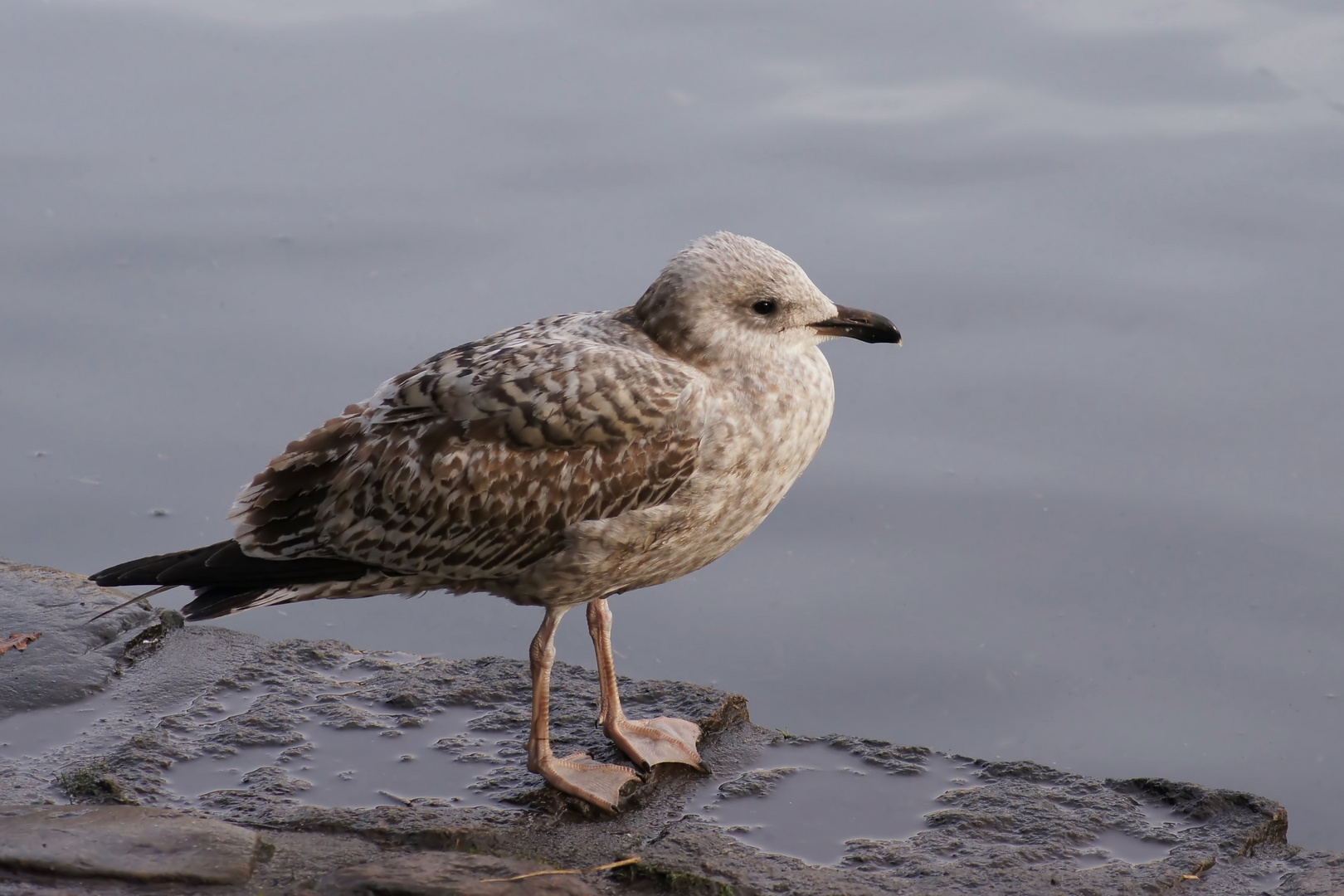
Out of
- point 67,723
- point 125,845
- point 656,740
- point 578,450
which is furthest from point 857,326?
point 67,723

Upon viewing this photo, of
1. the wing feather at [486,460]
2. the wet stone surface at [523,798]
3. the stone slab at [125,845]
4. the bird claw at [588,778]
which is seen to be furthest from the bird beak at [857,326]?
→ the stone slab at [125,845]

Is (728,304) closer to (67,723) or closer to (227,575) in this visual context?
(227,575)

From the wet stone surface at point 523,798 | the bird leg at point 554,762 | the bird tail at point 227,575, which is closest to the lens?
the wet stone surface at point 523,798

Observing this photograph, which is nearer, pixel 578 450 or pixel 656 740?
pixel 578 450

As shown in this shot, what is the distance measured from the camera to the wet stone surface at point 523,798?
4.07 meters

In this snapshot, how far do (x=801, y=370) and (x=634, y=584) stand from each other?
87cm

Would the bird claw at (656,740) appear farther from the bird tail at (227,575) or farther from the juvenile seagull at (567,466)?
the bird tail at (227,575)

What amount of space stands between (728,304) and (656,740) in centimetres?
145

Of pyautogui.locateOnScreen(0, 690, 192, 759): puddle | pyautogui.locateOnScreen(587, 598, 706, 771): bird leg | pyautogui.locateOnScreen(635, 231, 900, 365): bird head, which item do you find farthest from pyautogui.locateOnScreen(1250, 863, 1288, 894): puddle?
pyautogui.locateOnScreen(0, 690, 192, 759): puddle

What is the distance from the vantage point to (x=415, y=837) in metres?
4.21

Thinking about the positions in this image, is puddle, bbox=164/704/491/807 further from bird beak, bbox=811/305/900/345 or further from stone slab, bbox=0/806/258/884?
bird beak, bbox=811/305/900/345

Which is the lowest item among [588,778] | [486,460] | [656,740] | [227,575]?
[588,778]

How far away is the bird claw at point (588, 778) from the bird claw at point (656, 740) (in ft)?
0.28

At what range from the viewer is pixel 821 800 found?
4.66 m
